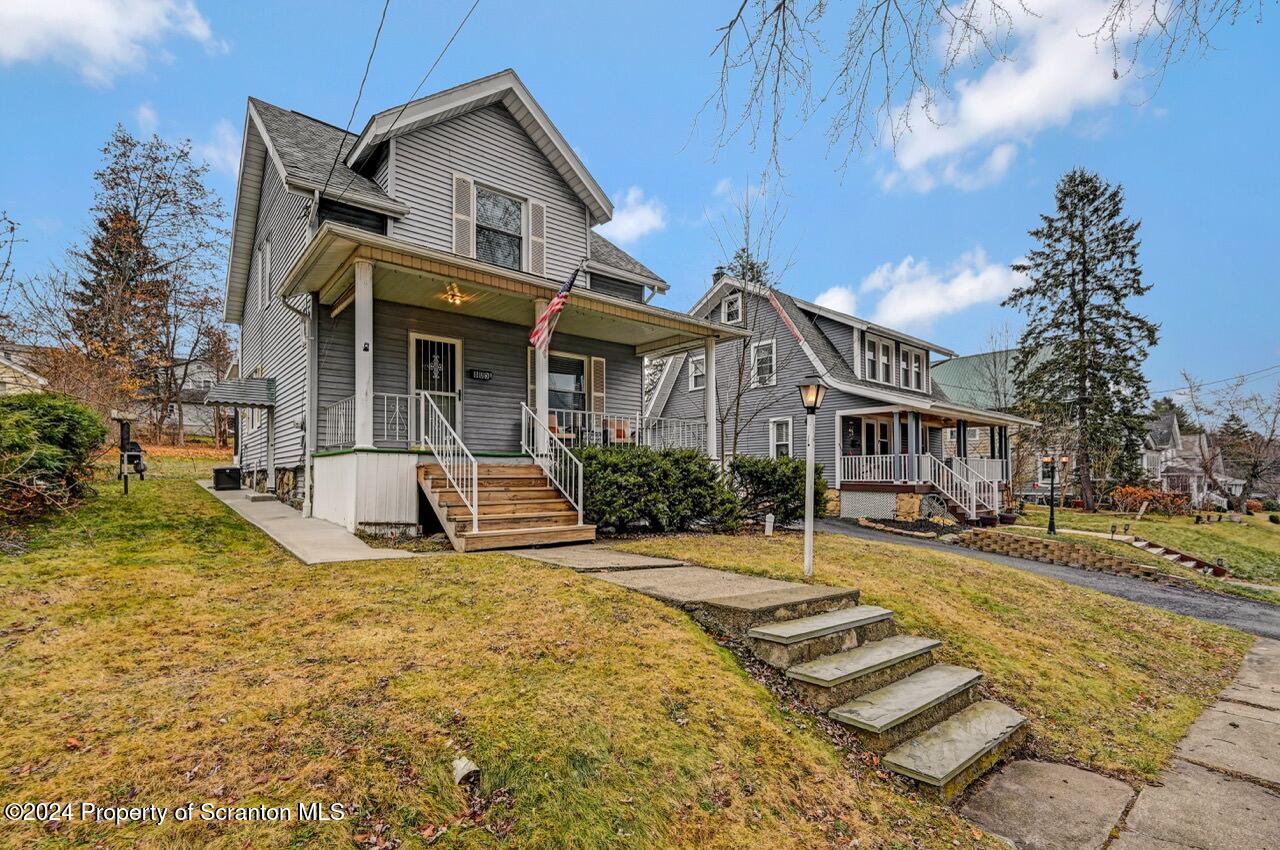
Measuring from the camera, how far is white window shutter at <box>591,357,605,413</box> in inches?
505

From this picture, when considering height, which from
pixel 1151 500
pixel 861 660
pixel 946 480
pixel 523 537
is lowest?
pixel 1151 500

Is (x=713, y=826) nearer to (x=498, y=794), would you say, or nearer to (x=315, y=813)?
(x=498, y=794)

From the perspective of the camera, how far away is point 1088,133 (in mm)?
3164

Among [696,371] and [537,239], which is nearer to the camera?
[537,239]

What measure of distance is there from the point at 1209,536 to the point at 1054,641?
18.2 metres

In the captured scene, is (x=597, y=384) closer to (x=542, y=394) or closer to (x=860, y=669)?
(x=542, y=394)

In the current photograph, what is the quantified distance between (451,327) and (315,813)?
9.58m

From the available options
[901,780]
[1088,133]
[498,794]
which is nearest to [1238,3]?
[1088,133]

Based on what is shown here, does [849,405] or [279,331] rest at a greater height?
[279,331]

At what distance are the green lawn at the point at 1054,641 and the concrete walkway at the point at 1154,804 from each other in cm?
20

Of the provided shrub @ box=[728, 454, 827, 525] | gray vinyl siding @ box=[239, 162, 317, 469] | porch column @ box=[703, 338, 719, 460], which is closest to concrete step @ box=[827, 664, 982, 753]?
shrub @ box=[728, 454, 827, 525]

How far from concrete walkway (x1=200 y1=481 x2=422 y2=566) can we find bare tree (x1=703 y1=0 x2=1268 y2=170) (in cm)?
544

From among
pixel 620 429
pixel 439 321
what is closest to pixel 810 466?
pixel 620 429

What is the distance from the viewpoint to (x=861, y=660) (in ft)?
12.9
